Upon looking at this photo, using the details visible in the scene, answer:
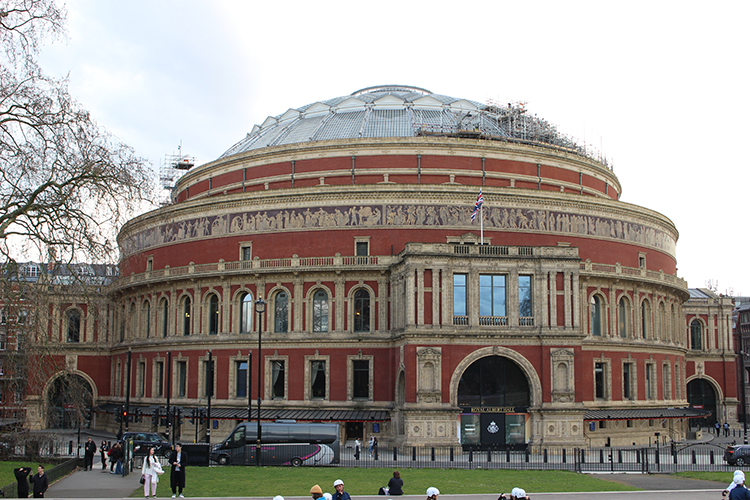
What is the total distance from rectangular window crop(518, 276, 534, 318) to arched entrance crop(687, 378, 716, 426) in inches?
1646

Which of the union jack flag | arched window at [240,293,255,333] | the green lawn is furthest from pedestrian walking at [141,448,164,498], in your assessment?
arched window at [240,293,255,333]

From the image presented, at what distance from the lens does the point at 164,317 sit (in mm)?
58531

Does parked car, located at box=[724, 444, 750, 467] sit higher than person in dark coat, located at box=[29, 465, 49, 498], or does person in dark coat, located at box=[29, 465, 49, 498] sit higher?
person in dark coat, located at box=[29, 465, 49, 498]

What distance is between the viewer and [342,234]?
170 ft

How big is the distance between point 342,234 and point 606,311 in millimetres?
18423

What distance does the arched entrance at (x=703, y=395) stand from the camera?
80.1 metres

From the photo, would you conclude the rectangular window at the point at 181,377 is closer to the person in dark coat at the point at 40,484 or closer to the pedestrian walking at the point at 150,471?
the pedestrian walking at the point at 150,471

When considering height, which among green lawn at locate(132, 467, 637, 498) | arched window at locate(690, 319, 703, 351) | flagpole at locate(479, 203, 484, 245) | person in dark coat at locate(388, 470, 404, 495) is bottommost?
green lawn at locate(132, 467, 637, 498)

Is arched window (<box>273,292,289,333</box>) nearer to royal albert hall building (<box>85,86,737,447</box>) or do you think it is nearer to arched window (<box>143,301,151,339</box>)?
royal albert hall building (<box>85,86,737,447</box>)

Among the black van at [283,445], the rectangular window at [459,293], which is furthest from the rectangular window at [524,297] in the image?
the black van at [283,445]

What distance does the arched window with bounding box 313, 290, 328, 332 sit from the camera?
52.0 meters

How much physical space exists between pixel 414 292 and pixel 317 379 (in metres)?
10.5

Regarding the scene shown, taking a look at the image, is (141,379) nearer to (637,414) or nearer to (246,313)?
(246,313)

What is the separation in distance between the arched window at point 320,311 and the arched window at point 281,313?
1.85m
